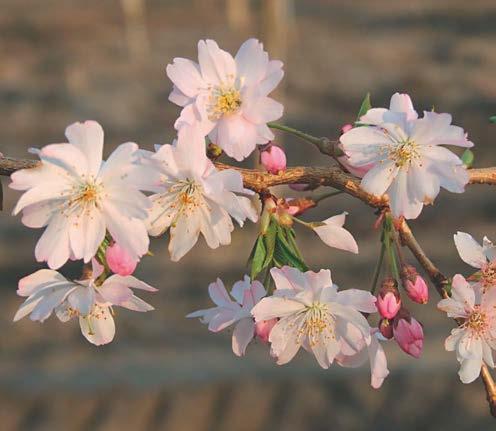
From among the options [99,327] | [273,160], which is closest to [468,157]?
Result: [273,160]

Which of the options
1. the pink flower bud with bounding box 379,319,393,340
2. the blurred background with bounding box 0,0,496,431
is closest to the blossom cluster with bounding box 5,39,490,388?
the pink flower bud with bounding box 379,319,393,340

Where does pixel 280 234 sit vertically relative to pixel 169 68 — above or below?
below

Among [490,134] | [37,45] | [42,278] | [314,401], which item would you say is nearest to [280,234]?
[42,278]

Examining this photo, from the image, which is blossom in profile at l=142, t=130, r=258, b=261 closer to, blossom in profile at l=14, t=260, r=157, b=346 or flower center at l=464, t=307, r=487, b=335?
blossom in profile at l=14, t=260, r=157, b=346

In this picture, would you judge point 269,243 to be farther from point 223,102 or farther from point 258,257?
point 223,102

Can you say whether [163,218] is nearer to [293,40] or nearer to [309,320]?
[309,320]

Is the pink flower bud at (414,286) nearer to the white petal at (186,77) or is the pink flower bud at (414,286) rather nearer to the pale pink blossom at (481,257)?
the pale pink blossom at (481,257)
